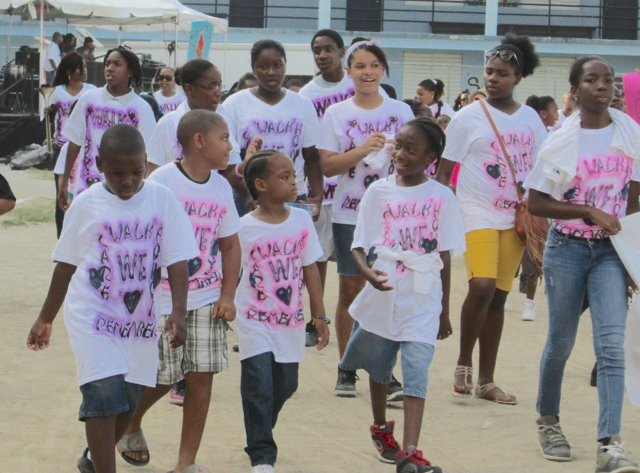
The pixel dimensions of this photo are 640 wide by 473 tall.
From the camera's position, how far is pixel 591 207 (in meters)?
5.31

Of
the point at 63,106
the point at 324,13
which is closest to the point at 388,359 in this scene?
the point at 63,106

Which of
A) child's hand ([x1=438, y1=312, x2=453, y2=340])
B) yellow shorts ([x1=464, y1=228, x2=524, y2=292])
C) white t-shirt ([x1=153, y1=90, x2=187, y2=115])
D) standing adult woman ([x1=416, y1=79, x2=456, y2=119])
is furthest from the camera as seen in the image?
white t-shirt ([x1=153, y1=90, x2=187, y2=115])

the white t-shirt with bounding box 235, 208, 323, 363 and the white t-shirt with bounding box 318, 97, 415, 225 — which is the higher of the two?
the white t-shirt with bounding box 318, 97, 415, 225

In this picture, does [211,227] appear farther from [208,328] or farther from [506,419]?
[506,419]

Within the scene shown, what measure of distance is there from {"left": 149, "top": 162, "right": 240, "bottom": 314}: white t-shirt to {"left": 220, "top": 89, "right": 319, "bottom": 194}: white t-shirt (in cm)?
207

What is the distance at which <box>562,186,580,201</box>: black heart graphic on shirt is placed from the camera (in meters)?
5.44

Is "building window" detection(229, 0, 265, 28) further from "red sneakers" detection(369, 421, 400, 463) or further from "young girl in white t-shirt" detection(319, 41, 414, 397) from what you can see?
"red sneakers" detection(369, 421, 400, 463)

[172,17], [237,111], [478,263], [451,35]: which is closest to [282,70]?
[237,111]

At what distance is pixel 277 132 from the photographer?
23.6 feet

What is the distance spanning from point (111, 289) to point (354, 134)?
3021 mm

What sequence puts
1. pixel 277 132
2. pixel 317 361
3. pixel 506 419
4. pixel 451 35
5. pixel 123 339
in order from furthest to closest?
pixel 451 35
pixel 317 361
pixel 277 132
pixel 506 419
pixel 123 339

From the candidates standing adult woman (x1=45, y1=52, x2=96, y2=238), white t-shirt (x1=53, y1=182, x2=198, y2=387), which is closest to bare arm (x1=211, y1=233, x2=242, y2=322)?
white t-shirt (x1=53, y1=182, x2=198, y2=387)

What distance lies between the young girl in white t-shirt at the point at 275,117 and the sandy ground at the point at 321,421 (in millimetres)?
1413

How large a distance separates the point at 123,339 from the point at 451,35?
32.0 m
